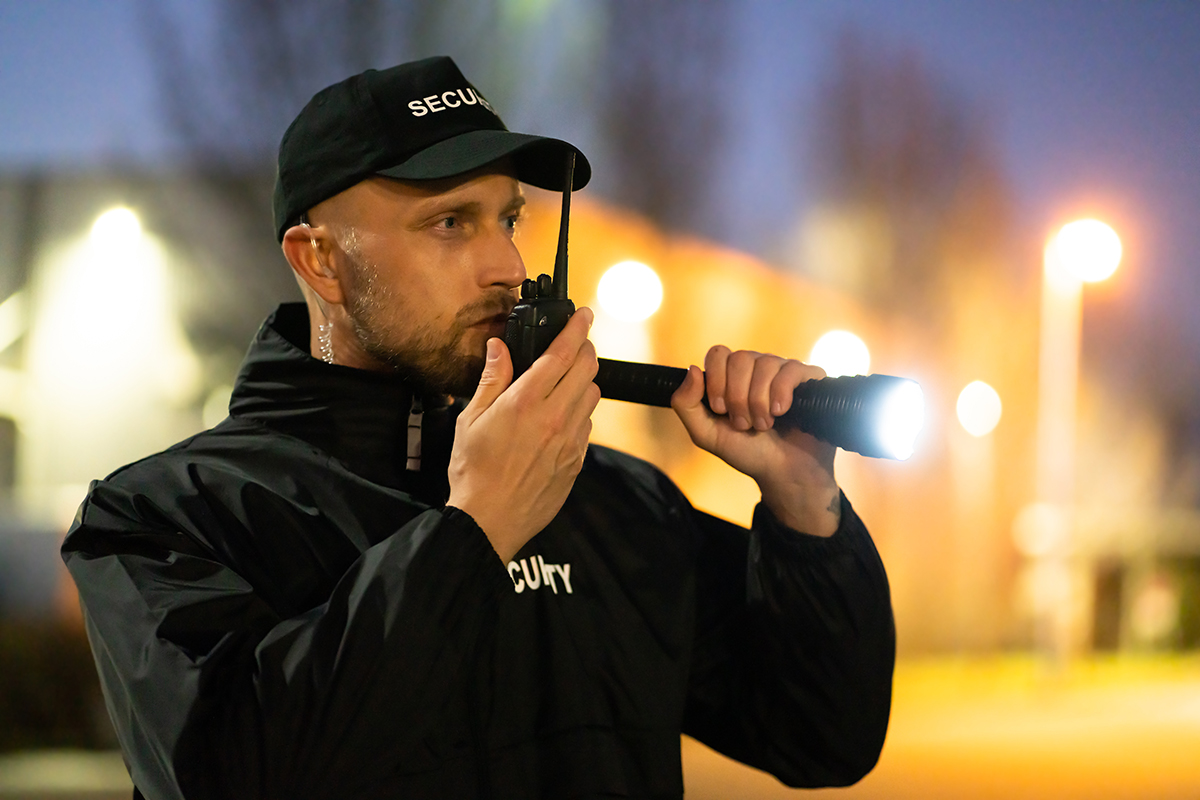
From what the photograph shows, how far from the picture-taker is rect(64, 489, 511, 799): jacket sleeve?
1115 mm

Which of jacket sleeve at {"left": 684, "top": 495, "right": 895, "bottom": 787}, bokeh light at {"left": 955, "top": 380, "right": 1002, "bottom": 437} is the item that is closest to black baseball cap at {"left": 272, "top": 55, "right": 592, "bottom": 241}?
jacket sleeve at {"left": 684, "top": 495, "right": 895, "bottom": 787}

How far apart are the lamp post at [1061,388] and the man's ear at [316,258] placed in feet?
34.2

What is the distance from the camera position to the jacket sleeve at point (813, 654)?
1.61m

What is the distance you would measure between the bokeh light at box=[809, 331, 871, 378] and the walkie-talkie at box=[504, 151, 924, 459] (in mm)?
10492

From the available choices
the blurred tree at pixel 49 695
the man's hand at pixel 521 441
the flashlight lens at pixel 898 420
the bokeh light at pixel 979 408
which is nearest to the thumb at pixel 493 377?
the man's hand at pixel 521 441

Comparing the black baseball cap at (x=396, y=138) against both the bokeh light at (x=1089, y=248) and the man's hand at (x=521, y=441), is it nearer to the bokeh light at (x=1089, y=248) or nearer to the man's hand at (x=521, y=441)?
the man's hand at (x=521, y=441)

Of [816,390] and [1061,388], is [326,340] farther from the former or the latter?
[1061,388]

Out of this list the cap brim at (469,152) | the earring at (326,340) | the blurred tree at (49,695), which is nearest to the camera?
the cap brim at (469,152)

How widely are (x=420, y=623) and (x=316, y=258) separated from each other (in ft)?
2.43

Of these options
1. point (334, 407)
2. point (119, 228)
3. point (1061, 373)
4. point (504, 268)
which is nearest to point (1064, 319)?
point (1061, 373)

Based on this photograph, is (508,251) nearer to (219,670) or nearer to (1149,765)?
(219,670)

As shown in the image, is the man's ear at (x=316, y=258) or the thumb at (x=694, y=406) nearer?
the thumb at (x=694, y=406)

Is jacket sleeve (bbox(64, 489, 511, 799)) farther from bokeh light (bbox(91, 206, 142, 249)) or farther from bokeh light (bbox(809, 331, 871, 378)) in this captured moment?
bokeh light (bbox(809, 331, 871, 378))

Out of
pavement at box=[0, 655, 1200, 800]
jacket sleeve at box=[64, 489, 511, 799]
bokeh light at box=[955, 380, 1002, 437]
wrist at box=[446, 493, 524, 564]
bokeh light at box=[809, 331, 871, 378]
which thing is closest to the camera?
jacket sleeve at box=[64, 489, 511, 799]
